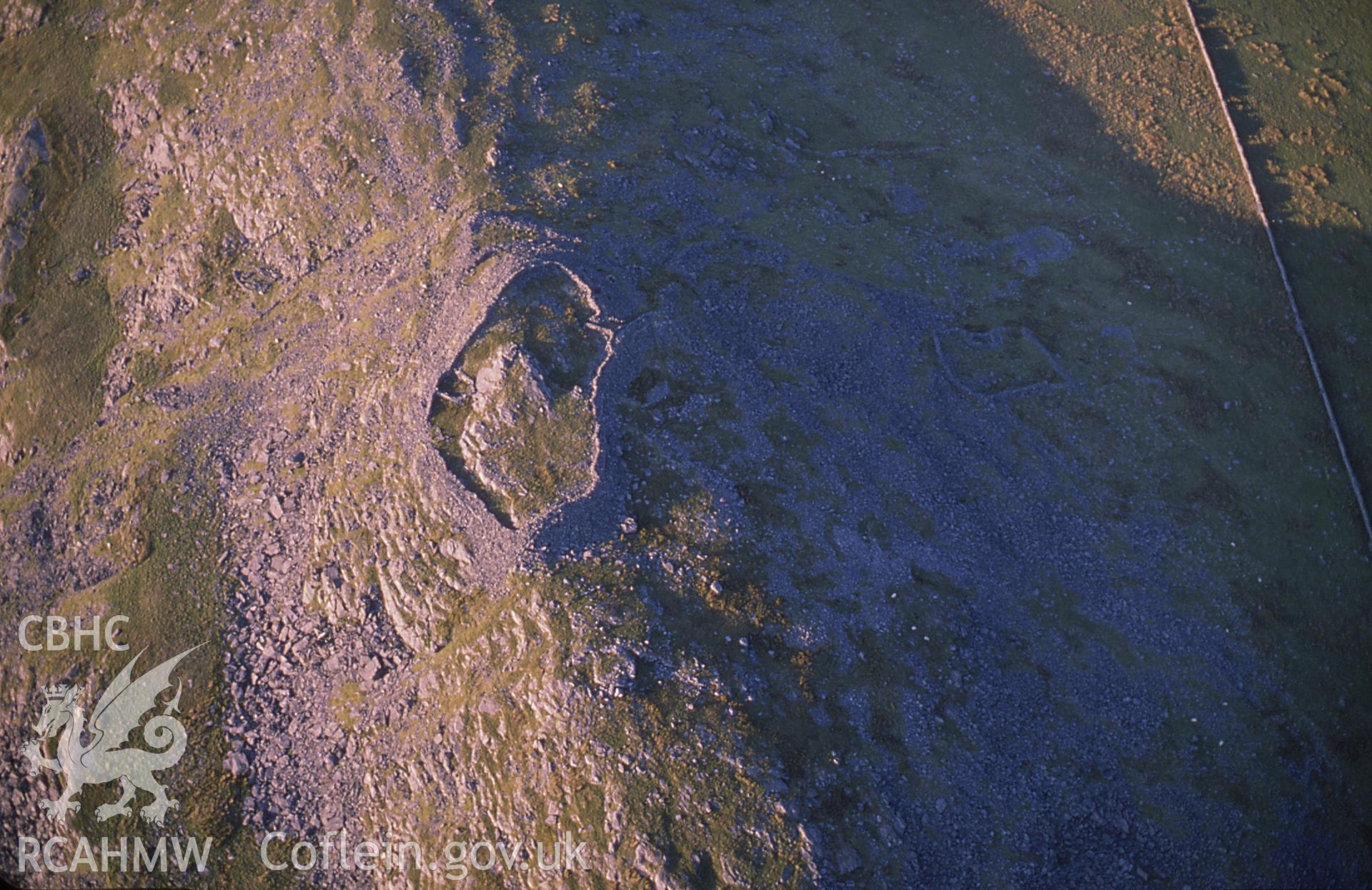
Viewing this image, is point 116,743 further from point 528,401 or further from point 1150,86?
point 1150,86

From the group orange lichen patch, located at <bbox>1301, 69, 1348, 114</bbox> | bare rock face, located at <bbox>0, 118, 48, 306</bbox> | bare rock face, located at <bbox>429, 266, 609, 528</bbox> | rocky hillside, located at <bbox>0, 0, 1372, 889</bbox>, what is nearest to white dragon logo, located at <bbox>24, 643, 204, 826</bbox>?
rocky hillside, located at <bbox>0, 0, 1372, 889</bbox>

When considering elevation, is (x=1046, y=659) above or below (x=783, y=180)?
below

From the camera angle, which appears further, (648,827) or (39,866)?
(39,866)

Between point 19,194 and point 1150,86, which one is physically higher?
point 1150,86

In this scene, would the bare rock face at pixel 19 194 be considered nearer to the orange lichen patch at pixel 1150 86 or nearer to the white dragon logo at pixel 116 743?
the white dragon logo at pixel 116 743

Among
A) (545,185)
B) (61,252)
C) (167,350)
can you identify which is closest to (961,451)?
(545,185)

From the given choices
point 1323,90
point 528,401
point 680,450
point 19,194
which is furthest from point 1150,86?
point 19,194

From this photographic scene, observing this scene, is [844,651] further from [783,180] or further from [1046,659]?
[783,180]
